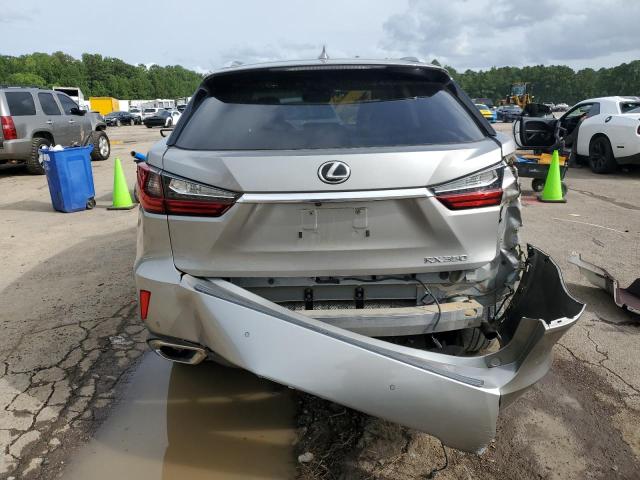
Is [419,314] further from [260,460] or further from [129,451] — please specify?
[129,451]

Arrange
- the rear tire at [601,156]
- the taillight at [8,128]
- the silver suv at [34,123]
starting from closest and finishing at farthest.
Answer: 1. the taillight at [8,128]
2. the silver suv at [34,123]
3. the rear tire at [601,156]

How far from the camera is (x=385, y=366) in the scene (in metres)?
1.97

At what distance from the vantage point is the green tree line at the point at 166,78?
4077 inches

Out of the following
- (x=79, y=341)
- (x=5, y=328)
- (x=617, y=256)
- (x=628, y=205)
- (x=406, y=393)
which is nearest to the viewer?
(x=406, y=393)

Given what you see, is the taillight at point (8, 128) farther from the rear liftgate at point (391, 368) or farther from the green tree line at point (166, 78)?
the green tree line at point (166, 78)

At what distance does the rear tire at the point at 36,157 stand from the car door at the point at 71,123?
0.91 m

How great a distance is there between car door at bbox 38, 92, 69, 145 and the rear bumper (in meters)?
12.1

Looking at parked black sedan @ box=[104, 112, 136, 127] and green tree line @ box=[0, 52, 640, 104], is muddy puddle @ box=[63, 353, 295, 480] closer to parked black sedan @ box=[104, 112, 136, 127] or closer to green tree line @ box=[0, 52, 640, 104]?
parked black sedan @ box=[104, 112, 136, 127]

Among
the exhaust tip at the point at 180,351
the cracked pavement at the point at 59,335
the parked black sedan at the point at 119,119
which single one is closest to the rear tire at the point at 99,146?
the cracked pavement at the point at 59,335

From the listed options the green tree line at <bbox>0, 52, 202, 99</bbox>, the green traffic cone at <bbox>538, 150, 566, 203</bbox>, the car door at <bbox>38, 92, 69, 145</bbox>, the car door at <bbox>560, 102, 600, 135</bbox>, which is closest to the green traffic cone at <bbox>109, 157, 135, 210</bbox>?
the car door at <bbox>38, 92, 69, 145</bbox>

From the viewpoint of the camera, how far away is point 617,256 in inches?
226

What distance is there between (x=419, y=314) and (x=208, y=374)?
1.67 metres

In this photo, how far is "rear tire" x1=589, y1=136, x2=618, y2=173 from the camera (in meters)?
11.8

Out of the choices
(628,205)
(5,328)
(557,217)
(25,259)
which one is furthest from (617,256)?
(25,259)
